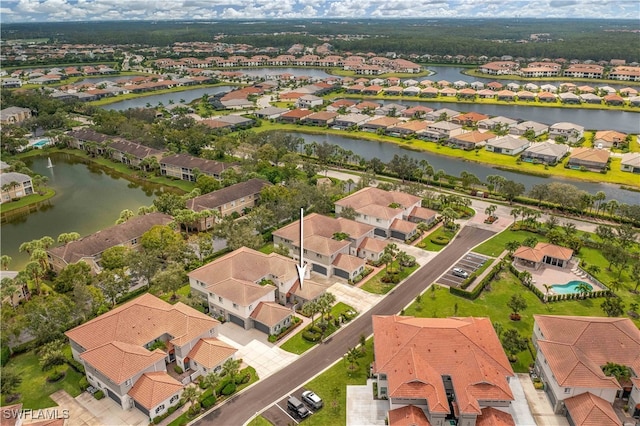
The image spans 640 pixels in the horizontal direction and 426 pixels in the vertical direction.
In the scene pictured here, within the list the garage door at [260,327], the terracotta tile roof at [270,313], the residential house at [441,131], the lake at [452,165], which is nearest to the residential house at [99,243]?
the garage door at [260,327]

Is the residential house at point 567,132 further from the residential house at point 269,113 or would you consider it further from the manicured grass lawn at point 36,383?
the manicured grass lawn at point 36,383

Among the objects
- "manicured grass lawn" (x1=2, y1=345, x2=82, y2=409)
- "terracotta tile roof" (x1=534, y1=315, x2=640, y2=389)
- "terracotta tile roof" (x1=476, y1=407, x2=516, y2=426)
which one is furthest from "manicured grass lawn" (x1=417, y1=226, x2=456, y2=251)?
"manicured grass lawn" (x1=2, y1=345, x2=82, y2=409)

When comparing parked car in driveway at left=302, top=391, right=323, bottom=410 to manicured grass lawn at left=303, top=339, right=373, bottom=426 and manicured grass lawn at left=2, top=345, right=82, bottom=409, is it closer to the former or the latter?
manicured grass lawn at left=303, top=339, right=373, bottom=426

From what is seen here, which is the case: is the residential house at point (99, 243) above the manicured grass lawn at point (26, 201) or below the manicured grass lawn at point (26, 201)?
above

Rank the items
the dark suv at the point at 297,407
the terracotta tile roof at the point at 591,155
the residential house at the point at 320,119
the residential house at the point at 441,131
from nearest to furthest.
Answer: the dark suv at the point at 297,407 → the terracotta tile roof at the point at 591,155 → the residential house at the point at 441,131 → the residential house at the point at 320,119

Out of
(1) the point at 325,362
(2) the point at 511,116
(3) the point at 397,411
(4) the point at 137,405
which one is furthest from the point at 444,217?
(2) the point at 511,116

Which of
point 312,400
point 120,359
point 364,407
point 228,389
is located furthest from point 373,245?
point 120,359

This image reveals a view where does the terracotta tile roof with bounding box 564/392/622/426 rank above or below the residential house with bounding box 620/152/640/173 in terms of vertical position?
below
